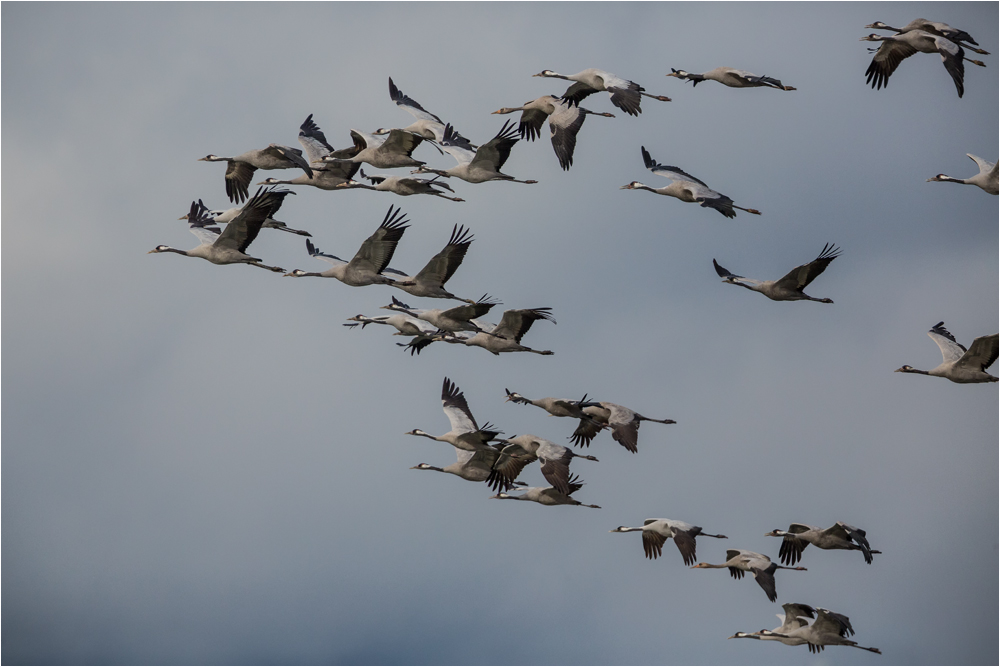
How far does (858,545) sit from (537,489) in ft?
20.1

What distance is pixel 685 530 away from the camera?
24109 mm

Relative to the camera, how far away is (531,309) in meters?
24.4

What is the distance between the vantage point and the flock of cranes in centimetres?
2384

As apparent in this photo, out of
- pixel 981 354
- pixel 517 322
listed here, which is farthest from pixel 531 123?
pixel 981 354

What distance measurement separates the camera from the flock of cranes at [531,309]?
23.8 m

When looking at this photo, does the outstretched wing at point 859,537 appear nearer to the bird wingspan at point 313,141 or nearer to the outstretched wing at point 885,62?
the outstretched wing at point 885,62

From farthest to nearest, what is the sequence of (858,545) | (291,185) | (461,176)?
(291,185), (461,176), (858,545)

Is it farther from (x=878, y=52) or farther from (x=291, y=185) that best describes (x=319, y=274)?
(x=878, y=52)

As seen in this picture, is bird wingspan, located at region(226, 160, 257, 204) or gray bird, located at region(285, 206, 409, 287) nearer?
gray bird, located at region(285, 206, 409, 287)

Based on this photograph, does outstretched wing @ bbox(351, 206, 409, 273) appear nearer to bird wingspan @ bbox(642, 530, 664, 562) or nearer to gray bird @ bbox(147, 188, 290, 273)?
gray bird @ bbox(147, 188, 290, 273)

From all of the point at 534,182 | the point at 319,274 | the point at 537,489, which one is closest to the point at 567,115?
the point at 534,182

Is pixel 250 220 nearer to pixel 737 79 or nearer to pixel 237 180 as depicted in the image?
pixel 237 180

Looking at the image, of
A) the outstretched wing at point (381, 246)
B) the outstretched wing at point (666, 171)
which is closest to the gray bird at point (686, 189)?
the outstretched wing at point (666, 171)

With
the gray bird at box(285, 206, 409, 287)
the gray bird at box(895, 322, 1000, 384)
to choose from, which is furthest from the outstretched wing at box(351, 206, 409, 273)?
the gray bird at box(895, 322, 1000, 384)
